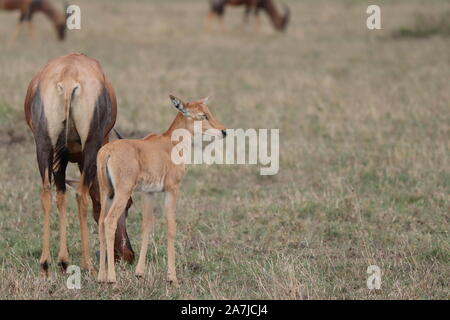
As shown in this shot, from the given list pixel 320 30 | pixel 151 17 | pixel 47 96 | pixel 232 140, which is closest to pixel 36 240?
pixel 47 96

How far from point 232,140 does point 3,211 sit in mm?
3484

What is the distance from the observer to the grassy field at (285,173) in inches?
242

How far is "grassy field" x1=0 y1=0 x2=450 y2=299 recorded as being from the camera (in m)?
6.15

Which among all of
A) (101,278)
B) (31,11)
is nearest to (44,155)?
(101,278)

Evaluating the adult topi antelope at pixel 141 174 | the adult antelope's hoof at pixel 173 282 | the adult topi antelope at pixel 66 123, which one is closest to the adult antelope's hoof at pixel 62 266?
the adult topi antelope at pixel 66 123

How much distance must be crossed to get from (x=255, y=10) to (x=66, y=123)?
56.6ft

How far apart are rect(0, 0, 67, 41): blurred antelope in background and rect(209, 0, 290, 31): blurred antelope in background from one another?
3818 millimetres

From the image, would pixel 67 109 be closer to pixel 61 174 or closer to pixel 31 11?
pixel 61 174

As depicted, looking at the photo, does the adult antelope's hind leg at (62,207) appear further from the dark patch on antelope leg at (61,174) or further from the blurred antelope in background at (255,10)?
the blurred antelope in background at (255,10)

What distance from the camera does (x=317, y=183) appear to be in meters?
8.91

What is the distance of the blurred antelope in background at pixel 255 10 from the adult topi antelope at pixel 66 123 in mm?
15720

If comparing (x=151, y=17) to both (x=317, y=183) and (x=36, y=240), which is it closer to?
(x=317, y=183)
